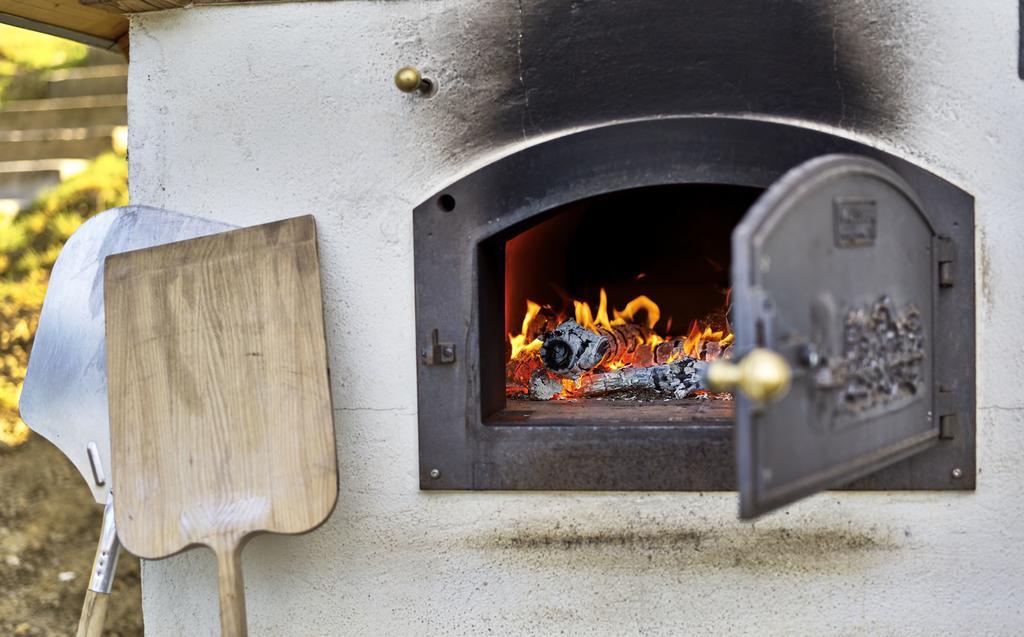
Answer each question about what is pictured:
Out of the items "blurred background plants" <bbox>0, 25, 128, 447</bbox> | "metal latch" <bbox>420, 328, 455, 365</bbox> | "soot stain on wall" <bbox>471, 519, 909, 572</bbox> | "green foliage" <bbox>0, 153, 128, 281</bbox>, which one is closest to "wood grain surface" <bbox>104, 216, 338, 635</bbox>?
"metal latch" <bbox>420, 328, 455, 365</bbox>

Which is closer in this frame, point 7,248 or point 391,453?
point 391,453

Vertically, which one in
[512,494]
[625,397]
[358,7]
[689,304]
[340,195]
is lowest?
[512,494]

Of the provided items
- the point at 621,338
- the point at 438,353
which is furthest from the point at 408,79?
the point at 621,338

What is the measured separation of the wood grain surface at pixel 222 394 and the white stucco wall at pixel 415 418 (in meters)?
0.17

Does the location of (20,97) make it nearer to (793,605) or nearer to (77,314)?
(77,314)

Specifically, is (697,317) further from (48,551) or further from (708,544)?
(48,551)

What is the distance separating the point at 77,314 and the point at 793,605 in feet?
5.22

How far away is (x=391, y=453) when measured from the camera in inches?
82.1

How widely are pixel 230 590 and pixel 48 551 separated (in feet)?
7.02

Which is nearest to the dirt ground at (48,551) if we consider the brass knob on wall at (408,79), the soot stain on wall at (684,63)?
the brass knob on wall at (408,79)

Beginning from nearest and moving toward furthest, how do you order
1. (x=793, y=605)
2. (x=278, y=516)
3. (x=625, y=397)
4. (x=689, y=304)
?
1. (x=278, y=516)
2. (x=793, y=605)
3. (x=625, y=397)
4. (x=689, y=304)

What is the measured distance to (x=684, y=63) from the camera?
1995 millimetres

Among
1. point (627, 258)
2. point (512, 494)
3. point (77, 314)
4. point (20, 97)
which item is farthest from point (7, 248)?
point (512, 494)

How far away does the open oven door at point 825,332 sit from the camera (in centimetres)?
126
